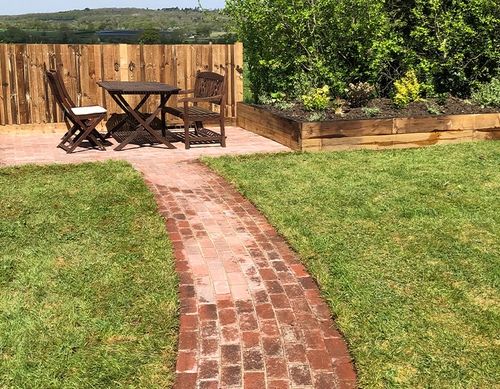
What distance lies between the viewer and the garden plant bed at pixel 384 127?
27.3ft

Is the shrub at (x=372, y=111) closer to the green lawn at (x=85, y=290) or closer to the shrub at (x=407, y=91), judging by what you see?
the shrub at (x=407, y=91)

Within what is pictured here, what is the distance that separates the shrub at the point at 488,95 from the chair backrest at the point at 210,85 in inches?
166

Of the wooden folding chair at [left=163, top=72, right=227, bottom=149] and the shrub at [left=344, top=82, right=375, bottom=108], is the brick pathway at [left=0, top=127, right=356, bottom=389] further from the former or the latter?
the shrub at [left=344, top=82, right=375, bottom=108]

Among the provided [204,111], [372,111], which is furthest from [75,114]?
[372,111]

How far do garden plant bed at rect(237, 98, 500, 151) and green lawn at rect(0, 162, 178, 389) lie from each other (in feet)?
10.1

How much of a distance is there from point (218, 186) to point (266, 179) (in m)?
0.57

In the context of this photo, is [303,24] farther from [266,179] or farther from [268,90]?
[266,179]

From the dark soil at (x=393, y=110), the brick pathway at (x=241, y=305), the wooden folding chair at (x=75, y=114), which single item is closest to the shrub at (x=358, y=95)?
the dark soil at (x=393, y=110)

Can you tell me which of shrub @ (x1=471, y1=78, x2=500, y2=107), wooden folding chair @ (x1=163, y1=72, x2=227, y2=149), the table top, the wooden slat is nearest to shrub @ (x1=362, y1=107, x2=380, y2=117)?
shrub @ (x1=471, y1=78, x2=500, y2=107)

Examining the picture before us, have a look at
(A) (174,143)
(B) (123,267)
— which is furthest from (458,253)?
(A) (174,143)

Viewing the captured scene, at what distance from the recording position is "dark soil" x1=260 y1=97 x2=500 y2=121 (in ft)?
29.3

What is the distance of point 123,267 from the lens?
4.23m

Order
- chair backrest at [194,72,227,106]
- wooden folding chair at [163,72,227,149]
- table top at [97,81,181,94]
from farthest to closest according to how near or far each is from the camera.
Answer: chair backrest at [194,72,227,106]
wooden folding chair at [163,72,227,149]
table top at [97,81,181,94]

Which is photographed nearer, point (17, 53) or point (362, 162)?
point (362, 162)
